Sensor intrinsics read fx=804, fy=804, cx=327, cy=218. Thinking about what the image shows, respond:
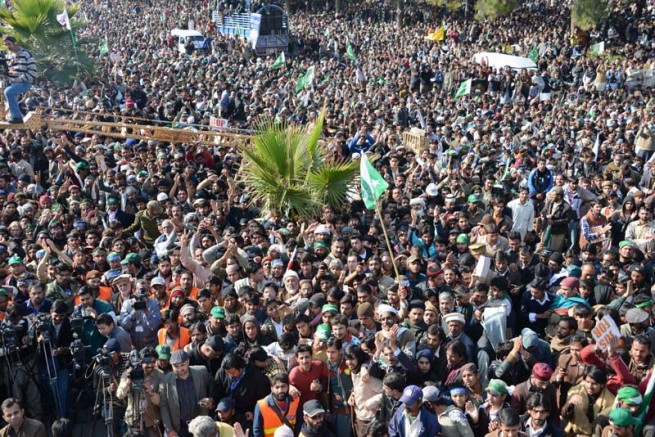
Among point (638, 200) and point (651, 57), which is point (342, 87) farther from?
point (638, 200)

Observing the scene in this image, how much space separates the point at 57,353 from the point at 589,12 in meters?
27.4

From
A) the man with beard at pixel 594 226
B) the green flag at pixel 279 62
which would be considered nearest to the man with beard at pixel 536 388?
the man with beard at pixel 594 226

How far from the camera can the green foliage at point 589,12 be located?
29.6m

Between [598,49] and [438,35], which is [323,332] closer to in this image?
[598,49]

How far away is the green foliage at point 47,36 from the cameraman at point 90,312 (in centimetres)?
1787

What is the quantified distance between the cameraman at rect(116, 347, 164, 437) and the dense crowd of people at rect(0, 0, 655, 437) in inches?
0.9

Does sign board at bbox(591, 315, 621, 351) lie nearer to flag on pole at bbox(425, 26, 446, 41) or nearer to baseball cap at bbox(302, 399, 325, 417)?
baseball cap at bbox(302, 399, 325, 417)

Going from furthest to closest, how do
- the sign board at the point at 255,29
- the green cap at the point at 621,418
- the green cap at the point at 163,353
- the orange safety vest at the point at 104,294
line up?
the sign board at the point at 255,29 → the orange safety vest at the point at 104,294 → the green cap at the point at 163,353 → the green cap at the point at 621,418

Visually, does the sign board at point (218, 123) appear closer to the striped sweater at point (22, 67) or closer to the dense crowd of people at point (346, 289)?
the dense crowd of people at point (346, 289)

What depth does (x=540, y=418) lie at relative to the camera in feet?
16.6

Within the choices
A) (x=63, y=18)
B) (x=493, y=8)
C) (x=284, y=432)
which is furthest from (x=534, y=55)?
(x=284, y=432)

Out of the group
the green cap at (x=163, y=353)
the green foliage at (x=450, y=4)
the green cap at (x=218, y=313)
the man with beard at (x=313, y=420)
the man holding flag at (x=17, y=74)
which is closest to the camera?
the man with beard at (x=313, y=420)

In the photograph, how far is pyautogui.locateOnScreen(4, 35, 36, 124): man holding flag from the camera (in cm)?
1323

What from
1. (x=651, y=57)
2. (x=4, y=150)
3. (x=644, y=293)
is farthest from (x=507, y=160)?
(x=651, y=57)
